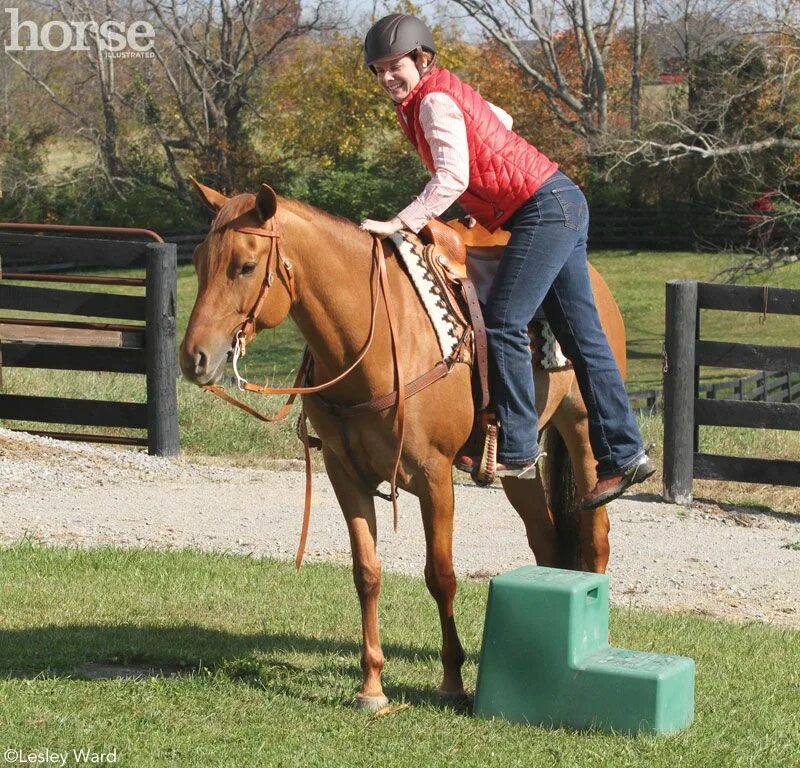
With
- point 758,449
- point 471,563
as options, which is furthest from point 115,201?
point 471,563

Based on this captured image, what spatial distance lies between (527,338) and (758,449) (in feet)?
24.3

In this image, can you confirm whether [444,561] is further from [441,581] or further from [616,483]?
[616,483]

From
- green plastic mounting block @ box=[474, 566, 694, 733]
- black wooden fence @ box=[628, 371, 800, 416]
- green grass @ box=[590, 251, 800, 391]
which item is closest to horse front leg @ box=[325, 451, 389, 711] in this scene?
green plastic mounting block @ box=[474, 566, 694, 733]

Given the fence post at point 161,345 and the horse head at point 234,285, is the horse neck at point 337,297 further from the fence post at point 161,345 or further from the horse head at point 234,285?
the fence post at point 161,345

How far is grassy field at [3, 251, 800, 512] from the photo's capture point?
11.1 metres

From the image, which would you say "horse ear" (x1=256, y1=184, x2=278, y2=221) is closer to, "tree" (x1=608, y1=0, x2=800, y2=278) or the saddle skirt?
the saddle skirt

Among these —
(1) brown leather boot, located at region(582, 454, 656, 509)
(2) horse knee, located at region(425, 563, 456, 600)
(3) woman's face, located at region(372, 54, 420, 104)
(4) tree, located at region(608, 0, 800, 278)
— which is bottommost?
(2) horse knee, located at region(425, 563, 456, 600)

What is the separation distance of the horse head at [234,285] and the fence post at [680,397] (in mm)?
5622

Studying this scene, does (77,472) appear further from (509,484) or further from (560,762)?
(560,762)

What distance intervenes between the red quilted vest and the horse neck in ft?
1.64

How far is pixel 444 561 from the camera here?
479 cm

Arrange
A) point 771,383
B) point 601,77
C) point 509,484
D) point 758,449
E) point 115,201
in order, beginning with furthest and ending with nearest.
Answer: point 115,201 < point 601,77 < point 771,383 < point 758,449 < point 509,484

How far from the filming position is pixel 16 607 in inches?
239

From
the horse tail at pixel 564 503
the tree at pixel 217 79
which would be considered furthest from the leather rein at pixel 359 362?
the tree at pixel 217 79
